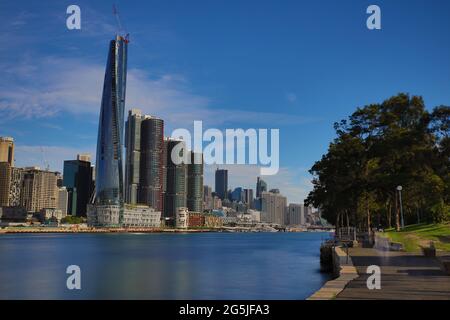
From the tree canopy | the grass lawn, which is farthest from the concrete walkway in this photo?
the tree canopy

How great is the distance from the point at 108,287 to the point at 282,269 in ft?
80.2

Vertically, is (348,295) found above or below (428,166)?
below

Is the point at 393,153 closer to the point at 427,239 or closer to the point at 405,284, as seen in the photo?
the point at 427,239

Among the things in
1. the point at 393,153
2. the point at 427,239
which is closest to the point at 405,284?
the point at 427,239

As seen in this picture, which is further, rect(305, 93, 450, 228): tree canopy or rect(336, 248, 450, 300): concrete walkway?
rect(305, 93, 450, 228): tree canopy

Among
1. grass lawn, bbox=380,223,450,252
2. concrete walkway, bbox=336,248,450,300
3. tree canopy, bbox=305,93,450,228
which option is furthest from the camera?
tree canopy, bbox=305,93,450,228

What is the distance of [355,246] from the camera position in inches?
2247

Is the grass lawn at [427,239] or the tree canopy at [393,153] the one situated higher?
the tree canopy at [393,153]

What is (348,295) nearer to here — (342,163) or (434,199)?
(434,199)

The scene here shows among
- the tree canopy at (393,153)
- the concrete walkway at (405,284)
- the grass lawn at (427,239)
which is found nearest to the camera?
the concrete walkway at (405,284)

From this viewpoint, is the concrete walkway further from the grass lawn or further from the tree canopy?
the tree canopy

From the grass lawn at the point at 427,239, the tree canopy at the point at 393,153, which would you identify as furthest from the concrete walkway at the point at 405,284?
the tree canopy at the point at 393,153

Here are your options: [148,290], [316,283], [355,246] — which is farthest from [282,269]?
[148,290]

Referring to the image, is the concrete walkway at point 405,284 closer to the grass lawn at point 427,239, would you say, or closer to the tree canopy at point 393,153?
the grass lawn at point 427,239
